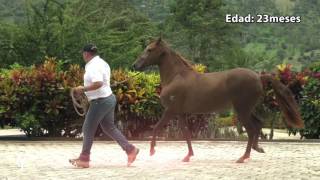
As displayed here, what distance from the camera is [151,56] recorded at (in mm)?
12273

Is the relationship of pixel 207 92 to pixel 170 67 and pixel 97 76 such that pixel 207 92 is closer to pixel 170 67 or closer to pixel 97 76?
pixel 170 67

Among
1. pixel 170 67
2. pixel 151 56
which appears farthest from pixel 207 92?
pixel 151 56

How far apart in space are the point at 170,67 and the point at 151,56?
0.41m

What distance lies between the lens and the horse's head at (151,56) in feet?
40.2

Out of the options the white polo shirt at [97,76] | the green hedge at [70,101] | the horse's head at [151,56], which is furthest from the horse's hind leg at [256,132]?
the green hedge at [70,101]

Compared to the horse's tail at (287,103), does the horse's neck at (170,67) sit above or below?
above

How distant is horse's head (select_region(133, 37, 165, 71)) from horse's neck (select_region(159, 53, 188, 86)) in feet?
0.45

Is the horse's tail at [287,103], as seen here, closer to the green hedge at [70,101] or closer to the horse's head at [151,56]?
the horse's head at [151,56]

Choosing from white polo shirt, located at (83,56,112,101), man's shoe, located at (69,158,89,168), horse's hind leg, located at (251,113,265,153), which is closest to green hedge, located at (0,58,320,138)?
horse's hind leg, located at (251,113,265,153)

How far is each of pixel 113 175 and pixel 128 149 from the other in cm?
134

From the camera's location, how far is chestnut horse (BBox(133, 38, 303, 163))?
11.8 metres

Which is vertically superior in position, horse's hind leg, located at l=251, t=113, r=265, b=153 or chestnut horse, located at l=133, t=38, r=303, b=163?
chestnut horse, located at l=133, t=38, r=303, b=163

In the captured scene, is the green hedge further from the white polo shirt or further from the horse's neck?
the white polo shirt

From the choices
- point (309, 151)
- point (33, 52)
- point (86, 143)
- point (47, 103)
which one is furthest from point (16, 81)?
point (309, 151)
